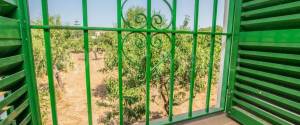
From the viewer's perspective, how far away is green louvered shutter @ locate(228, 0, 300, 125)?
1.17 metres

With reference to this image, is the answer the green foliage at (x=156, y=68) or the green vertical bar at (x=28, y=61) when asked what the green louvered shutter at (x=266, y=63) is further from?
the green foliage at (x=156, y=68)

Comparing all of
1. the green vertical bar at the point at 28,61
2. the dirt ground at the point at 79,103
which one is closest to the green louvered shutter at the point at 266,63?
the green vertical bar at the point at 28,61

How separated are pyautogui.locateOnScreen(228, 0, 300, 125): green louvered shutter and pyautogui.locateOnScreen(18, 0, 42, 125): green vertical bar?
1436 mm

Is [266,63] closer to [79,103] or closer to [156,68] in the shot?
[156,68]

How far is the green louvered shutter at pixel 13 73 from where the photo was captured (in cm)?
73

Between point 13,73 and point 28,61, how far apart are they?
0.39ft

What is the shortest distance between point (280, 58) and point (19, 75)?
148cm

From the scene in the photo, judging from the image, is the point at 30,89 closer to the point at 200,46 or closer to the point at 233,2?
the point at 233,2

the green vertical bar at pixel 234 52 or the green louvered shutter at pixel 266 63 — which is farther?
the green vertical bar at pixel 234 52

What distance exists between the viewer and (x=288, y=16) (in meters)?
1.16

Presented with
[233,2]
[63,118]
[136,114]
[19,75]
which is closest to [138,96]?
[136,114]

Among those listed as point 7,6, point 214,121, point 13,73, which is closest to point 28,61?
point 13,73

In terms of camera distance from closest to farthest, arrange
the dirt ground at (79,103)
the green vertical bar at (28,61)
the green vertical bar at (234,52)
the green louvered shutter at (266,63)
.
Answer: the green vertical bar at (28,61)
the green louvered shutter at (266,63)
the green vertical bar at (234,52)
the dirt ground at (79,103)

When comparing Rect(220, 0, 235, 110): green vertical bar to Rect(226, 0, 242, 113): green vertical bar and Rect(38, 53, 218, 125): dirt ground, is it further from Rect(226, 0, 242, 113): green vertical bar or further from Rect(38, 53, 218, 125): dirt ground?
Rect(38, 53, 218, 125): dirt ground
